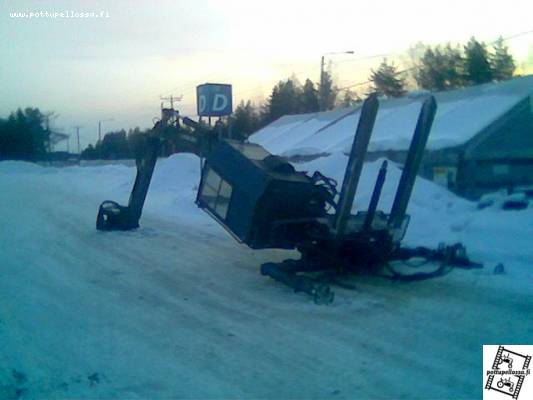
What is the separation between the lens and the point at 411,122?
27.7 meters

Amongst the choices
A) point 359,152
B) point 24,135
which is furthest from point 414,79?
point 359,152

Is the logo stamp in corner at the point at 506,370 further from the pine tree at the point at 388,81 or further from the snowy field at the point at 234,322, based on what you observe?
the pine tree at the point at 388,81

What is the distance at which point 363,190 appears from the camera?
66.5 feet

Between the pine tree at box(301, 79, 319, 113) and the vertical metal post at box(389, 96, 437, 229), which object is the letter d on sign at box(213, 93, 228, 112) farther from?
the pine tree at box(301, 79, 319, 113)

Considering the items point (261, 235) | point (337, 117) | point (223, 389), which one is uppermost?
point (337, 117)

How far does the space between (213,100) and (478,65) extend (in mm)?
36213

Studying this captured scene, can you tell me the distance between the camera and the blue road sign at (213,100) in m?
28.6

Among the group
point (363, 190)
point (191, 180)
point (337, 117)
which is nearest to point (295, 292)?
point (363, 190)

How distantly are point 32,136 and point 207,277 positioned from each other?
6082cm

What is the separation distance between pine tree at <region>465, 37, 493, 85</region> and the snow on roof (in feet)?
78.4

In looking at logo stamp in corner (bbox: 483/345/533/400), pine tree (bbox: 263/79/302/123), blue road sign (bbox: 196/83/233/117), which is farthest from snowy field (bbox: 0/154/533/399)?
pine tree (bbox: 263/79/302/123)

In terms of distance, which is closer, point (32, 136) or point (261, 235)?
point (261, 235)

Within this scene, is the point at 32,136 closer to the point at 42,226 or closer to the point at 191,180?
the point at 191,180

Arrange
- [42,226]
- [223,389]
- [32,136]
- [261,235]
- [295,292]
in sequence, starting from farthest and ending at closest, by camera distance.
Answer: [32,136] < [42,226] < [261,235] < [295,292] < [223,389]
